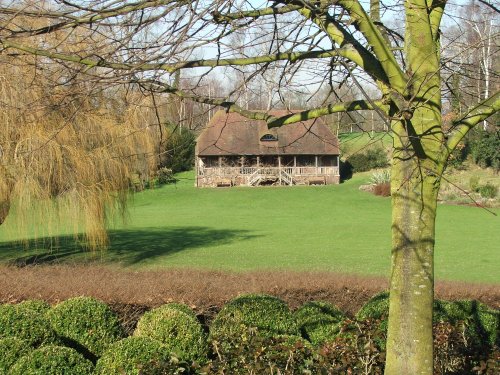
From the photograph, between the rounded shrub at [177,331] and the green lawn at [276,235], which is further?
the green lawn at [276,235]

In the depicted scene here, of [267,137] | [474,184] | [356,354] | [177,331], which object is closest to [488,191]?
[474,184]

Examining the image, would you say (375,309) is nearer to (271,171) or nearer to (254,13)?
(254,13)

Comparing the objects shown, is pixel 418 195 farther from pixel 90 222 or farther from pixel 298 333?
pixel 90 222

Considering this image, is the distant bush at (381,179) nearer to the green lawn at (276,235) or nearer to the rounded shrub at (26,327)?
the green lawn at (276,235)

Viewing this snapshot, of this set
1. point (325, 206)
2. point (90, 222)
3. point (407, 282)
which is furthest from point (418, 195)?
point (325, 206)

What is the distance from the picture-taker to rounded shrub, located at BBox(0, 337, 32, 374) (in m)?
5.58

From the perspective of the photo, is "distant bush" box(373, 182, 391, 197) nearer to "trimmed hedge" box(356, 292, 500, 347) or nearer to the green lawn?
the green lawn

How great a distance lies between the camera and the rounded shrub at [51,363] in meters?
5.24

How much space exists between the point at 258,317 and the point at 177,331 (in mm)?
900

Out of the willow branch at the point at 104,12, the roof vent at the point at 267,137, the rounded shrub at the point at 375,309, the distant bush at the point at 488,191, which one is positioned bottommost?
the distant bush at the point at 488,191

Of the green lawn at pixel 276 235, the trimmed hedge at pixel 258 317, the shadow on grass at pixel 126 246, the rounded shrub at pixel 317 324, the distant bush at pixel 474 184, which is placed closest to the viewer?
the trimmed hedge at pixel 258 317

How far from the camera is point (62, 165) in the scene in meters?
17.7

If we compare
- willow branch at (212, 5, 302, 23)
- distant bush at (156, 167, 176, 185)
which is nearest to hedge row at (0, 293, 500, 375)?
willow branch at (212, 5, 302, 23)

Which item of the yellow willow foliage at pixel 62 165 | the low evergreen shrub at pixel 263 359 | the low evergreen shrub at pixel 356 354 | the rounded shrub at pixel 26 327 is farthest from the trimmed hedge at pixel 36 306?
the yellow willow foliage at pixel 62 165
